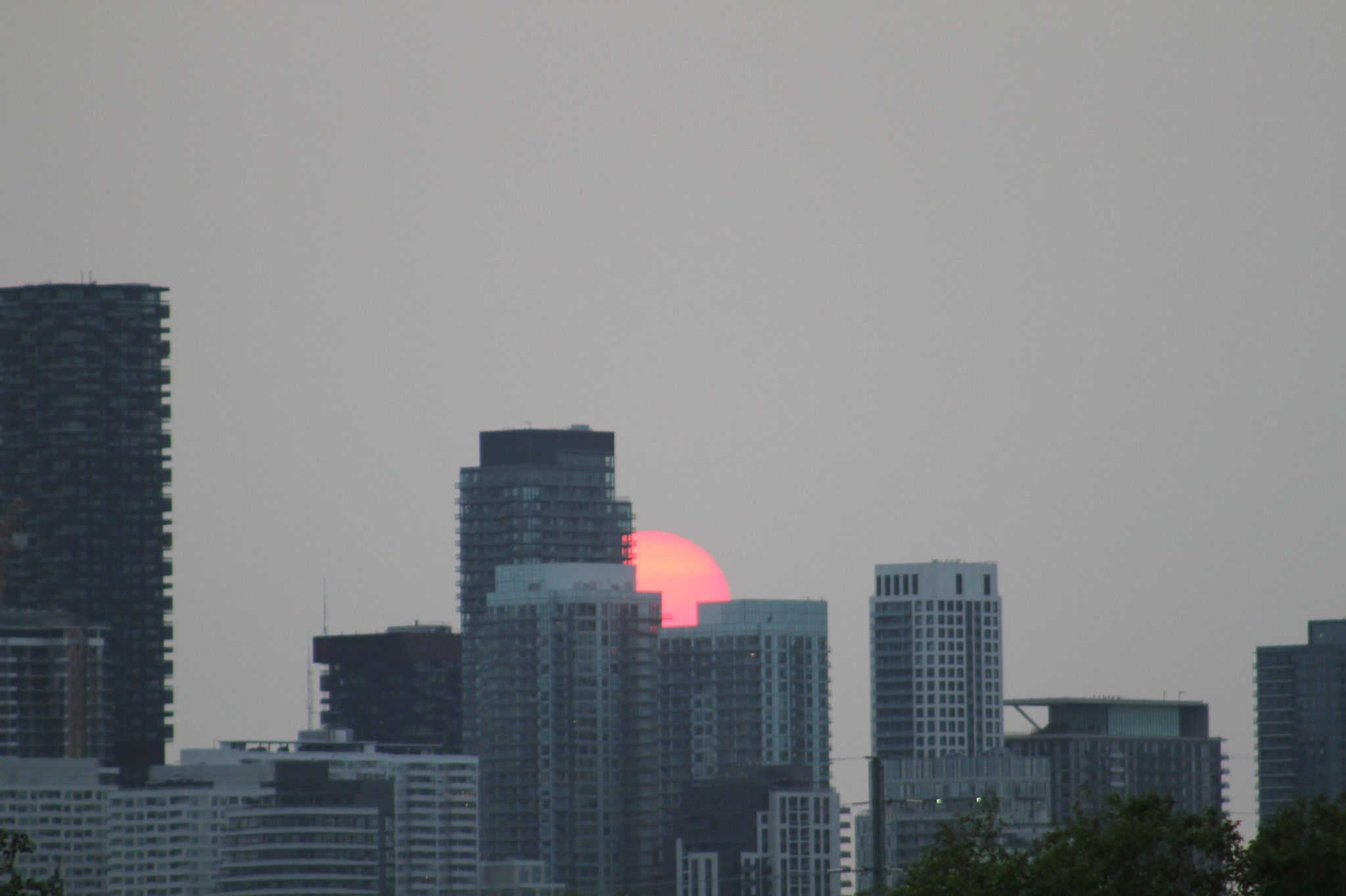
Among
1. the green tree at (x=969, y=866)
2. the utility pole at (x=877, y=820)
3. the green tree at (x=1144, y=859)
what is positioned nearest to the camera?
the green tree at (x=1144, y=859)

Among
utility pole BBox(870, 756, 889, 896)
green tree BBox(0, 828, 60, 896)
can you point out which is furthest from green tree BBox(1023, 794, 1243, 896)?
green tree BBox(0, 828, 60, 896)

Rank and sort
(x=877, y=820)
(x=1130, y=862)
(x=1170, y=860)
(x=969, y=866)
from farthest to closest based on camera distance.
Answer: (x=969, y=866)
(x=877, y=820)
(x=1170, y=860)
(x=1130, y=862)

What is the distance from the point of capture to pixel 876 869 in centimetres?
9612

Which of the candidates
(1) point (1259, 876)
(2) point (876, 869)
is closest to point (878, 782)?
(2) point (876, 869)

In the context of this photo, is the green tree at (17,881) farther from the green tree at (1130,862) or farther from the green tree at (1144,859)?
the green tree at (1144,859)

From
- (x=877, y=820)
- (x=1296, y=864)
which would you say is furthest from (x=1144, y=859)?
(x=877, y=820)

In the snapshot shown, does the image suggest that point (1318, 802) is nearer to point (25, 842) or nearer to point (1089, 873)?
point (1089, 873)

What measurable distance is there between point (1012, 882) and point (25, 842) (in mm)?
31475

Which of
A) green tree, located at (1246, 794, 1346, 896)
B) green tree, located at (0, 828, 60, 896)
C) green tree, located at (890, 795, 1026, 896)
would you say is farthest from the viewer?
green tree, located at (890, 795, 1026, 896)

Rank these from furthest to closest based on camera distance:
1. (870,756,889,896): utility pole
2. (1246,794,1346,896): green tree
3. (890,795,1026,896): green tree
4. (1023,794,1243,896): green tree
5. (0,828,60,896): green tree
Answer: (870,756,889,896): utility pole → (890,795,1026,896): green tree → (1023,794,1243,896): green tree → (1246,794,1346,896): green tree → (0,828,60,896): green tree

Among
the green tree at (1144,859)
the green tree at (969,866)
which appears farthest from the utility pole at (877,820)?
the green tree at (1144,859)

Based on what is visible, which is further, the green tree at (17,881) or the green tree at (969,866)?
the green tree at (969,866)

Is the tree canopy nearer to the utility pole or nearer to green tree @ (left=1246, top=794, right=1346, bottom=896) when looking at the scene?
green tree @ (left=1246, top=794, right=1346, bottom=896)

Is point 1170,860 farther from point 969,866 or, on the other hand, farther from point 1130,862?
point 969,866
